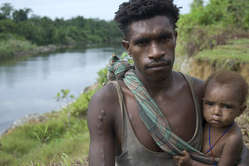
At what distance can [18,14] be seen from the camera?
201 feet

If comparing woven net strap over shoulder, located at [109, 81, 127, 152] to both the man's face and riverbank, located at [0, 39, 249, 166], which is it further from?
riverbank, located at [0, 39, 249, 166]

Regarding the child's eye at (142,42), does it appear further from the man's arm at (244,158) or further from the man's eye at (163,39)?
the man's arm at (244,158)

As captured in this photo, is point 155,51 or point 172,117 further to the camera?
point 172,117

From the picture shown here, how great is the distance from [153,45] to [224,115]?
2.09ft

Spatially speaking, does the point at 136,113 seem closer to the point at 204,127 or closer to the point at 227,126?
the point at 204,127

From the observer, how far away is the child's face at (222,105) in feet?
5.12

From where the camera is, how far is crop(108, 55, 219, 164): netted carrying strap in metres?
1.46

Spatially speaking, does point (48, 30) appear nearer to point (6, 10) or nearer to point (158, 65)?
point (6, 10)

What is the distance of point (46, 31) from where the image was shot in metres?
A: 57.8

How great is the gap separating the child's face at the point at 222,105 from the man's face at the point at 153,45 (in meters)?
0.37

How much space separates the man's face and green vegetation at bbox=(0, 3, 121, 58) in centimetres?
4267

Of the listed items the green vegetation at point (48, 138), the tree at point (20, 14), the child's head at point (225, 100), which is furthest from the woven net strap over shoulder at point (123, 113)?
the tree at point (20, 14)

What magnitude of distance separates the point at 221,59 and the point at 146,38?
14.0ft

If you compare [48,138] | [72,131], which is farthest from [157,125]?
[48,138]
